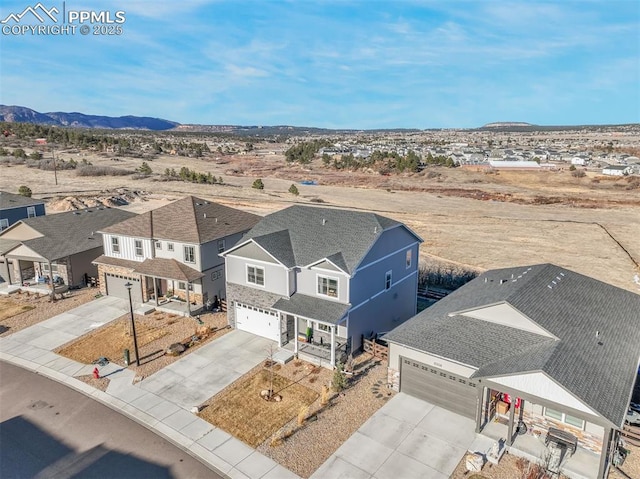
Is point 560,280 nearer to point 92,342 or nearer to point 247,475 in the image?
point 247,475

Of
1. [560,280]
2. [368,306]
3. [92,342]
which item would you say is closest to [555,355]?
[560,280]

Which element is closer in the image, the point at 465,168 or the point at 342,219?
the point at 342,219

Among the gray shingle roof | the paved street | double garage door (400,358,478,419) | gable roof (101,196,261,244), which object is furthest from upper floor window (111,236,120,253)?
double garage door (400,358,478,419)

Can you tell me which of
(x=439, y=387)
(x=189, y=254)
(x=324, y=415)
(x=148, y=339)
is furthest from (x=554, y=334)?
(x=189, y=254)

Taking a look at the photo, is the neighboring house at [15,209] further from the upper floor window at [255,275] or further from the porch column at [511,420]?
the porch column at [511,420]

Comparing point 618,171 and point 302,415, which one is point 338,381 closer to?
point 302,415
